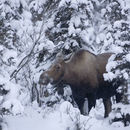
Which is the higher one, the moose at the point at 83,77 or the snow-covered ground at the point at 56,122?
the moose at the point at 83,77

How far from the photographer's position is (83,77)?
11109 millimetres

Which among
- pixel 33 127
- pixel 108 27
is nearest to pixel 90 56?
pixel 108 27

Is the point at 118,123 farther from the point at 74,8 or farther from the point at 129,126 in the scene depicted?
the point at 74,8

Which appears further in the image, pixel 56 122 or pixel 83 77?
pixel 83 77

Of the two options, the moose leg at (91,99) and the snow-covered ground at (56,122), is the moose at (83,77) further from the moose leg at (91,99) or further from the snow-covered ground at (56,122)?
the snow-covered ground at (56,122)

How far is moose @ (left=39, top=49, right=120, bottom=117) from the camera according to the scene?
1091cm

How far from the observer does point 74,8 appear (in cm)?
1196

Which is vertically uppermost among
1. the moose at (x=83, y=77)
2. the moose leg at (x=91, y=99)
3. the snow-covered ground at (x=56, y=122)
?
the moose at (x=83, y=77)

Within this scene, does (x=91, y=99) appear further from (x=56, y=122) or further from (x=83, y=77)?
(x=56, y=122)

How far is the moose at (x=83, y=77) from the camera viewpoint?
1091cm

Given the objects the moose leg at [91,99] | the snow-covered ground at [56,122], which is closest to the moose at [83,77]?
the moose leg at [91,99]

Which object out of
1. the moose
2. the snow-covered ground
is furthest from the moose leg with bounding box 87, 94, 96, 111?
the snow-covered ground

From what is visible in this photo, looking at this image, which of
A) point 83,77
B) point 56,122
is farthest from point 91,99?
point 56,122

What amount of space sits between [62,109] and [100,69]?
3862mm
